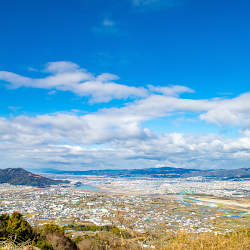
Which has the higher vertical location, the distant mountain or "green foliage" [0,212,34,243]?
"green foliage" [0,212,34,243]

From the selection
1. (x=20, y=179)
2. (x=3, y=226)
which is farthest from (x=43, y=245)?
(x=20, y=179)

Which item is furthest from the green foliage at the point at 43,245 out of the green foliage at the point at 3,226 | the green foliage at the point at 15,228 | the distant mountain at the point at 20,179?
the distant mountain at the point at 20,179

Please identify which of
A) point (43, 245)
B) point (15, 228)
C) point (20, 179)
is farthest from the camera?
point (20, 179)

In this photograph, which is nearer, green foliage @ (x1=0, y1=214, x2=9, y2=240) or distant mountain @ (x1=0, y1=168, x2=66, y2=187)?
green foliage @ (x1=0, y1=214, x2=9, y2=240)

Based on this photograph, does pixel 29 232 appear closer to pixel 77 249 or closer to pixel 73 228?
pixel 77 249

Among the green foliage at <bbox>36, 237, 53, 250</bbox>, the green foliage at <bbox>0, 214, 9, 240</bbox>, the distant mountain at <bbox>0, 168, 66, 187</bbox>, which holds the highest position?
the green foliage at <bbox>36, 237, 53, 250</bbox>

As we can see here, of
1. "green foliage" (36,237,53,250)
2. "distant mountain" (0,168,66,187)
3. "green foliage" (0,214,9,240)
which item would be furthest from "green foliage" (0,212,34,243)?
"distant mountain" (0,168,66,187)

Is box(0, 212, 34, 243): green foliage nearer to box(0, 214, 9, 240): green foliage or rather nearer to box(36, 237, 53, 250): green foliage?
box(0, 214, 9, 240): green foliage

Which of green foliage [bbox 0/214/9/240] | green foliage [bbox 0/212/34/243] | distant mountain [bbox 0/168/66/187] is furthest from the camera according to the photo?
distant mountain [bbox 0/168/66/187]

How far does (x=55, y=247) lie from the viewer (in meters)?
16.0

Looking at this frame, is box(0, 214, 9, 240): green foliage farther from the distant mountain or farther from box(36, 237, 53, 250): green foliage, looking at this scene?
the distant mountain

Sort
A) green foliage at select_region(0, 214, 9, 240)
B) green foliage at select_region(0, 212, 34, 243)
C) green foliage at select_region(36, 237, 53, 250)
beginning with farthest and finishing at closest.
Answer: green foliage at select_region(0, 212, 34, 243)
green foliage at select_region(0, 214, 9, 240)
green foliage at select_region(36, 237, 53, 250)

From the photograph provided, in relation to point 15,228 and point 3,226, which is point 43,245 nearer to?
point 15,228

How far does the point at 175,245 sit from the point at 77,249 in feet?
41.3
